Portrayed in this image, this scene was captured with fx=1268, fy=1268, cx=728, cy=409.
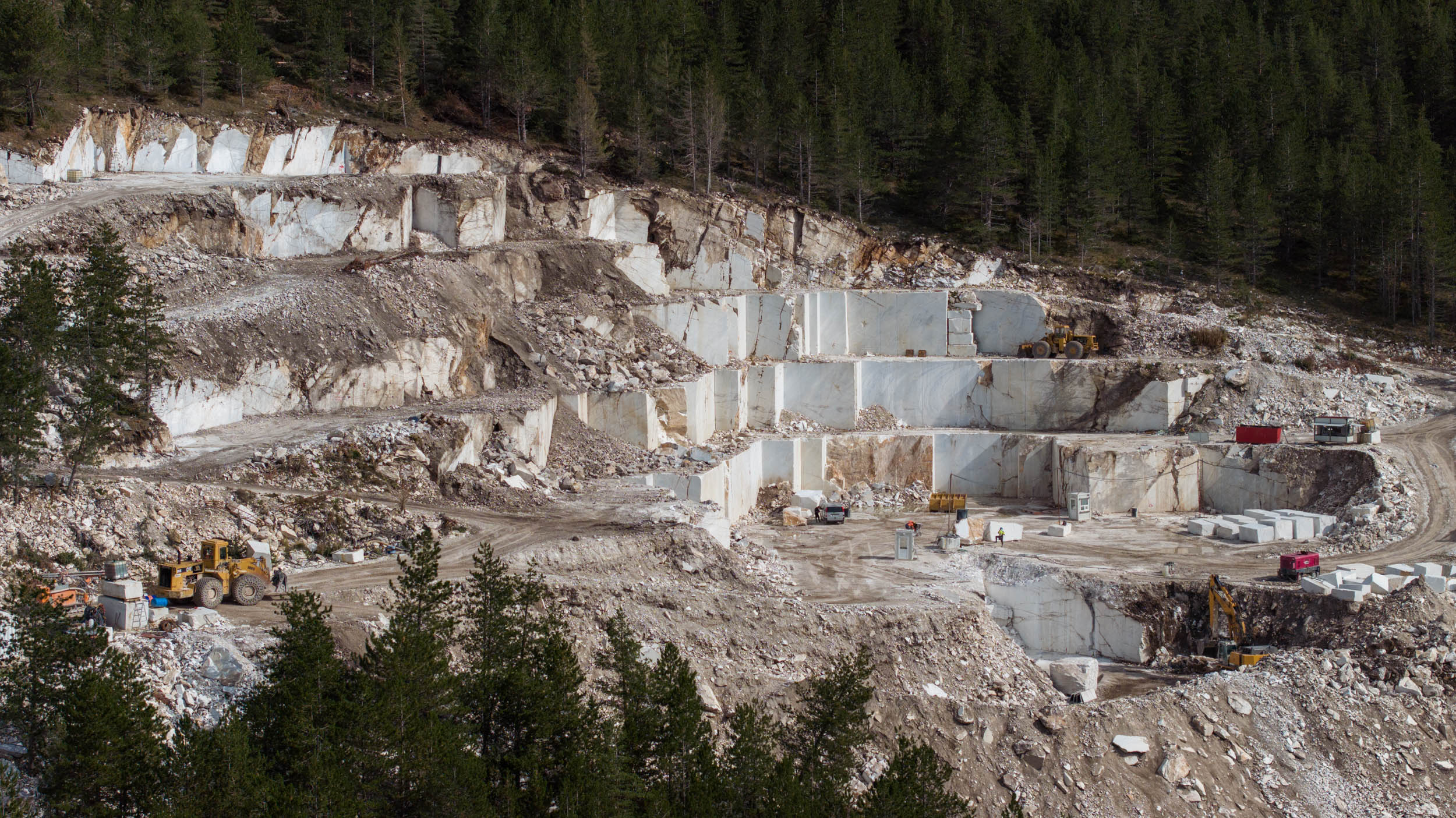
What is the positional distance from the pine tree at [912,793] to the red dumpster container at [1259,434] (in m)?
25.9

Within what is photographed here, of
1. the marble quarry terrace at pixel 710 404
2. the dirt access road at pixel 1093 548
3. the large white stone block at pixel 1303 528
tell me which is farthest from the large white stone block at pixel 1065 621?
the large white stone block at pixel 1303 528

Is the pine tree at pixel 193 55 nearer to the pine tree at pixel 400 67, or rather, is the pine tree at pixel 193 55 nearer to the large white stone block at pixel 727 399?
the pine tree at pixel 400 67

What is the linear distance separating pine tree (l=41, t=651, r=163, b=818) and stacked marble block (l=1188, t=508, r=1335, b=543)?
3127 cm

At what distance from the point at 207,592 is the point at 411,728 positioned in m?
→ 7.84

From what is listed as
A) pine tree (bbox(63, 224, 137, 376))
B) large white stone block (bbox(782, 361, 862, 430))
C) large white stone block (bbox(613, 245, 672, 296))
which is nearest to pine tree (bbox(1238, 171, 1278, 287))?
large white stone block (bbox(782, 361, 862, 430))

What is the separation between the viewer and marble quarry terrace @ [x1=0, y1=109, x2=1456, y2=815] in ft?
104

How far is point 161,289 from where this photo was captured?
37.8 meters

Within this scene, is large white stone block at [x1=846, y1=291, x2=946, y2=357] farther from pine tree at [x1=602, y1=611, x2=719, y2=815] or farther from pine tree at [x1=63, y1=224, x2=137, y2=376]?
A: pine tree at [x1=602, y1=611, x2=719, y2=815]

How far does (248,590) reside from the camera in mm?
25047

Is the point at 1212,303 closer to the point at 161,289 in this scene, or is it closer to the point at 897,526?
the point at 897,526

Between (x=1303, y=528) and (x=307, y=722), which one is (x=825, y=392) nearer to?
(x=1303, y=528)

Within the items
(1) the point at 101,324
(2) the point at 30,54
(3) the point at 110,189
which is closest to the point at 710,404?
(3) the point at 110,189

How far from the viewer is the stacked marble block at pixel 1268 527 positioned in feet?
124

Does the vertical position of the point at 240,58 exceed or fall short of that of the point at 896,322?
it exceeds it
